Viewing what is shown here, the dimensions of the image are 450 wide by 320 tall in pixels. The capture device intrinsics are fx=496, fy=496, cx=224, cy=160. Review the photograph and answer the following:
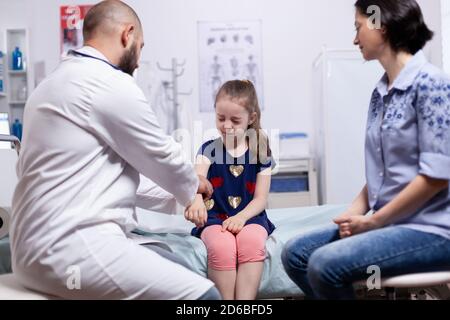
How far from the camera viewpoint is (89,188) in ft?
3.73

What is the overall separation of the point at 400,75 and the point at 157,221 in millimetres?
1214

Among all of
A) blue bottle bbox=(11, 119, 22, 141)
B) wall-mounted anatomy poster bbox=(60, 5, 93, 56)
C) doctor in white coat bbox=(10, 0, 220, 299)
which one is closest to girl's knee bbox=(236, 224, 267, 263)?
doctor in white coat bbox=(10, 0, 220, 299)

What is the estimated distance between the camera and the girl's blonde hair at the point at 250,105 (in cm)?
176

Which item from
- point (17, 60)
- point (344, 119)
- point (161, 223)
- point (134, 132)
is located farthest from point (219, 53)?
point (134, 132)

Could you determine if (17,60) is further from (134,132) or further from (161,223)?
(134,132)

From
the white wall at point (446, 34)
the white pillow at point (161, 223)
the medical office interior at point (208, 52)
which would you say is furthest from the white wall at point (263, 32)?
the white pillow at point (161, 223)

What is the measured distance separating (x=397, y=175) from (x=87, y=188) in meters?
0.73

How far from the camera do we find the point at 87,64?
3.89 ft

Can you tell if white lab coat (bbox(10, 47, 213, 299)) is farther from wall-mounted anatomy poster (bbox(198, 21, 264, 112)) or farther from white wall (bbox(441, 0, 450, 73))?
white wall (bbox(441, 0, 450, 73))

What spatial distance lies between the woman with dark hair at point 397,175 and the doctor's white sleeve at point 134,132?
410 mm

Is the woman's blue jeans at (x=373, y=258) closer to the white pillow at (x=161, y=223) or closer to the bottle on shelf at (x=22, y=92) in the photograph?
the white pillow at (x=161, y=223)
